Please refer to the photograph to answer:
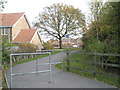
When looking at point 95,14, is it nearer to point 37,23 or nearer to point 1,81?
point 1,81

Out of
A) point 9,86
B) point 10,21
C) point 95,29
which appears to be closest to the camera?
point 9,86

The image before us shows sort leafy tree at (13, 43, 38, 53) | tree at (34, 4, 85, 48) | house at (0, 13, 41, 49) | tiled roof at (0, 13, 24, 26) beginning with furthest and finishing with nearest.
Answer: tree at (34, 4, 85, 48), tiled roof at (0, 13, 24, 26), house at (0, 13, 41, 49), leafy tree at (13, 43, 38, 53)

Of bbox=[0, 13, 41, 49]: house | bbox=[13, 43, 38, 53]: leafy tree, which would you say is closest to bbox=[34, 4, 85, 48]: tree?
bbox=[0, 13, 41, 49]: house

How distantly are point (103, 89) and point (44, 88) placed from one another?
1944mm

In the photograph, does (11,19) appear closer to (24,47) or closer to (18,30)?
(18,30)

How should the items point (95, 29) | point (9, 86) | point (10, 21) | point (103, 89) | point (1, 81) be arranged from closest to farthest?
1. point (103, 89)
2. point (9, 86)
3. point (1, 81)
4. point (95, 29)
5. point (10, 21)

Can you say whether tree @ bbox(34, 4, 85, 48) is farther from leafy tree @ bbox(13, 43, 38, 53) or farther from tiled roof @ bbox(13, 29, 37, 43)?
leafy tree @ bbox(13, 43, 38, 53)

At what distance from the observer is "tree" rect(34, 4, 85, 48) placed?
3975 cm

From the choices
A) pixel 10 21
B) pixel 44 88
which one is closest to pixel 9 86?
pixel 44 88

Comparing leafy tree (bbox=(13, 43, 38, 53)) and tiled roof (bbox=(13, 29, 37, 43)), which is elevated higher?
tiled roof (bbox=(13, 29, 37, 43))

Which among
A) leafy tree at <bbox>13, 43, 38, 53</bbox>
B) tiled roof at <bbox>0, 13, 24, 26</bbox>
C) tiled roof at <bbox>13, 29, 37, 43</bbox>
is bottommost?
leafy tree at <bbox>13, 43, 38, 53</bbox>

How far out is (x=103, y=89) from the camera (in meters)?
5.58

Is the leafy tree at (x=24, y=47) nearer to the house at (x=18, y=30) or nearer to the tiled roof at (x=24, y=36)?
the house at (x=18, y=30)

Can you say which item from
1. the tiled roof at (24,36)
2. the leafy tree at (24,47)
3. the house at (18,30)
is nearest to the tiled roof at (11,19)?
the house at (18,30)
